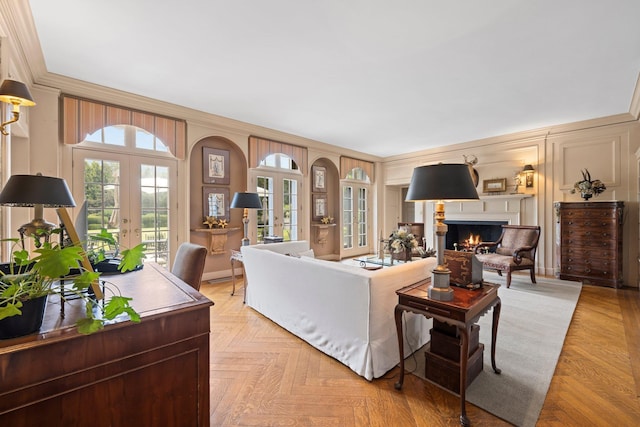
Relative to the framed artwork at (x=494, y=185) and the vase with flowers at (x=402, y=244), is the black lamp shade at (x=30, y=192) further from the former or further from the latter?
the framed artwork at (x=494, y=185)

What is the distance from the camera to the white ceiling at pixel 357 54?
215 cm

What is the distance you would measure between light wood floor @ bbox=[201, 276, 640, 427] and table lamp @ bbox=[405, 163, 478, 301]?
70 cm

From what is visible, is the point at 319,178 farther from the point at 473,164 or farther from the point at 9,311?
the point at 9,311

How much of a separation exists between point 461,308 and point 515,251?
3.48 meters

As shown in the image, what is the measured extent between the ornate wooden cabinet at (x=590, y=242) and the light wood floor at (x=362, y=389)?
192 centimetres

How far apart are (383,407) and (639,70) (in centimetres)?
421

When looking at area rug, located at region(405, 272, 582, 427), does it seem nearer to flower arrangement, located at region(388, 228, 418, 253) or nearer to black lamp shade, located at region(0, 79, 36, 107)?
flower arrangement, located at region(388, 228, 418, 253)

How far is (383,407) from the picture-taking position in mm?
1741

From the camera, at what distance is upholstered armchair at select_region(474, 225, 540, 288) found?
4.30m

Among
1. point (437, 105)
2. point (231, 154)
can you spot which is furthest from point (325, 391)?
point (231, 154)

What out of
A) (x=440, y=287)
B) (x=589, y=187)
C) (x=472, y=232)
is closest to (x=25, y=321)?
(x=440, y=287)

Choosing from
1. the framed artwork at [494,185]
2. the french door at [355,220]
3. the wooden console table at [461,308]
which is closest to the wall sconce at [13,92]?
the wooden console table at [461,308]

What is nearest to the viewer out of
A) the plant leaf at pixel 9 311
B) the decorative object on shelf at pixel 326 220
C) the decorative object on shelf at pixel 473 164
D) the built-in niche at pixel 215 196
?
the plant leaf at pixel 9 311

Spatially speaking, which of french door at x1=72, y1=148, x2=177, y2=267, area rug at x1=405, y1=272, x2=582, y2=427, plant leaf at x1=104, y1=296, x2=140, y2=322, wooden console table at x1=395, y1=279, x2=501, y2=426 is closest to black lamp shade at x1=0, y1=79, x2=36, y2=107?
plant leaf at x1=104, y1=296, x2=140, y2=322
